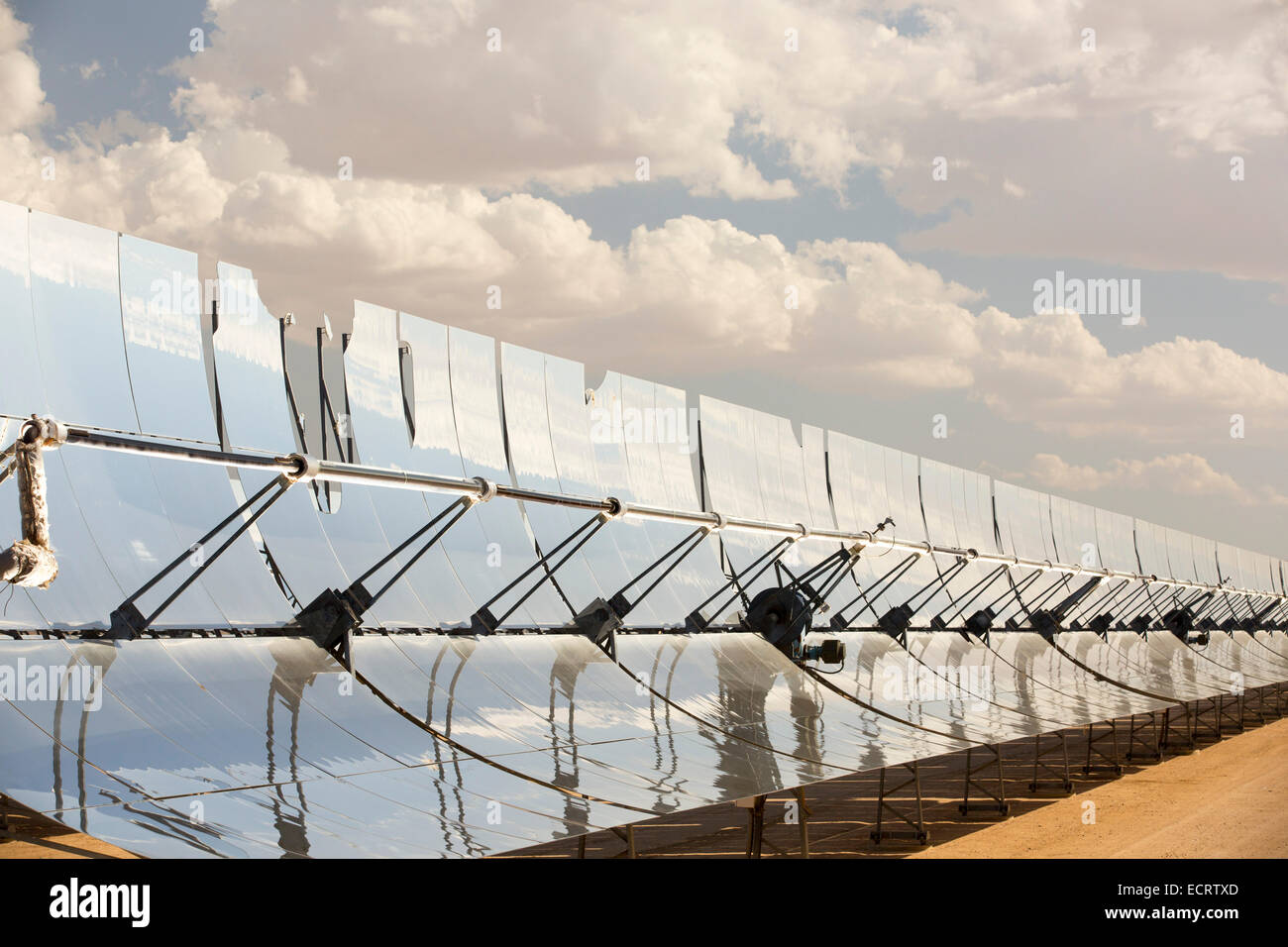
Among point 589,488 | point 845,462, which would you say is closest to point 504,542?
point 589,488

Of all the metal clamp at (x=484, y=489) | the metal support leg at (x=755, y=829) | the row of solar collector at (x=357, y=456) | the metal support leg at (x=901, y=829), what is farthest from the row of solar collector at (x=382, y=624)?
the metal support leg at (x=901, y=829)

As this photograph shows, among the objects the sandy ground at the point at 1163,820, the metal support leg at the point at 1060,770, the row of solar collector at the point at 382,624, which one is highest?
the row of solar collector at the point at 382,624

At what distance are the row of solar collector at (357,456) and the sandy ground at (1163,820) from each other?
7595 millimetres

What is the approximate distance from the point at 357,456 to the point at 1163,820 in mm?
25026

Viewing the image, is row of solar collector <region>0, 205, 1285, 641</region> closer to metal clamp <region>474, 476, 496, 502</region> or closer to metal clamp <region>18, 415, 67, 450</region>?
metal clamp <region>474, 476, 496, 502</region>

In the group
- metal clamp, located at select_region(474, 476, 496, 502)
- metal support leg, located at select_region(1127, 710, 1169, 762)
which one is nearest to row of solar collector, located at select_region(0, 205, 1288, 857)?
metal clamp, located at select_region(474, 476, 496, 502)

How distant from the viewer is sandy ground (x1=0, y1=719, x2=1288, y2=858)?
2595 cm

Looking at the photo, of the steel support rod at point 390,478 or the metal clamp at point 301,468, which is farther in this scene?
the metal clamp at point 301,468

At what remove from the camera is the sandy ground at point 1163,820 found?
86.6 ft

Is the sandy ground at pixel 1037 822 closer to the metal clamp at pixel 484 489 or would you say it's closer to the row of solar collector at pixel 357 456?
the row of solar collector at pixel 357 456

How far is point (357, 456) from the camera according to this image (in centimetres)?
1341

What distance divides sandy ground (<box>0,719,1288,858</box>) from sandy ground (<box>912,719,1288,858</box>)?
0.03 m

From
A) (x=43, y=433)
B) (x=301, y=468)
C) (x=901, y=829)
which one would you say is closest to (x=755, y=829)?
(x=901, y=829)

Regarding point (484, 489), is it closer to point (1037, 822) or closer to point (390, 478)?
point (390, 478)
